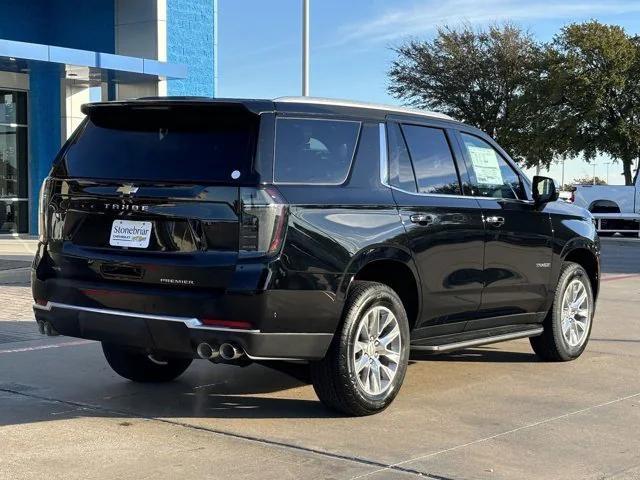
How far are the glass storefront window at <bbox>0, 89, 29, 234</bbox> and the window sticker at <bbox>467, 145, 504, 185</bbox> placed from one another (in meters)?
17.1

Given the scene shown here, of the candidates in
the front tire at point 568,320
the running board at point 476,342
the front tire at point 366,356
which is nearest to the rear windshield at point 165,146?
the front tire at point 366,356

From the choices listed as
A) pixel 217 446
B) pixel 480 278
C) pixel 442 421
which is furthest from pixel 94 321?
pixel 480 278

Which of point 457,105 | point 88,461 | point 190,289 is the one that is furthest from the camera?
point 457,105

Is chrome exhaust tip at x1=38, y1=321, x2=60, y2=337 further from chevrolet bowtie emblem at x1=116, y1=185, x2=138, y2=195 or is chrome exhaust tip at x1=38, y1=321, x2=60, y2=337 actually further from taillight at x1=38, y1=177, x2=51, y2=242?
chevrolet bowtie emblem at x1=116, y1=185, x2=138, y2=195

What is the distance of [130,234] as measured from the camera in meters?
5.64

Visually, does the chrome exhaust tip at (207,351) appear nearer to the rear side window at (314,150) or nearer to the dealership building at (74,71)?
the rear side window at (314,150)

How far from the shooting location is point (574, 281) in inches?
316

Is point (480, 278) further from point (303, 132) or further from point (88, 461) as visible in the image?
point (88, 461)

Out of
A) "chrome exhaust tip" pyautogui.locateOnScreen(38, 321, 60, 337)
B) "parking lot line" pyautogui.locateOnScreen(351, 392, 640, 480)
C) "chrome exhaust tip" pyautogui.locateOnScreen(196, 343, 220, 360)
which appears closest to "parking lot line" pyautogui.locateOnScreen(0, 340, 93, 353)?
"chrome exhaust tip" pyautogui.locateOnScreen(38, 321, 60, 337)

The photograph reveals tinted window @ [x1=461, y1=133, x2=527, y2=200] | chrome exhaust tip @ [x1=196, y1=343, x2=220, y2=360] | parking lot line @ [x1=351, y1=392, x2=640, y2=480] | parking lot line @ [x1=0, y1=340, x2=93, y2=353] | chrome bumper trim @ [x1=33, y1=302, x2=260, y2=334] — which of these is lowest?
parking lot line @ [x1=351, y1=392, x2=640, y2=480]

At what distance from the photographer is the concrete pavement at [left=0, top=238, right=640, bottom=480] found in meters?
4.96

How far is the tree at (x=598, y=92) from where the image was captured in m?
40.5

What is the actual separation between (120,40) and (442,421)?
1707 cm

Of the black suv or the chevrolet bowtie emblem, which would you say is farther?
the chevrolet bowtie emblem
